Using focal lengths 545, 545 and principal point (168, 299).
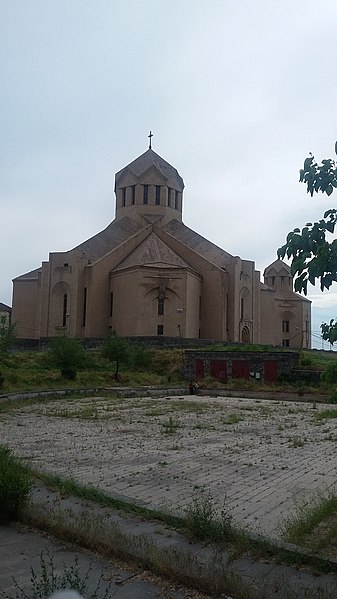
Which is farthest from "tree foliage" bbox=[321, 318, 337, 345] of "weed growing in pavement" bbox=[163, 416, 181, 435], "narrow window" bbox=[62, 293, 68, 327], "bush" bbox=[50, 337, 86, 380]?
"narrow window" bbox=[62, 293, 68, 327]

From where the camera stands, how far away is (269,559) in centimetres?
413

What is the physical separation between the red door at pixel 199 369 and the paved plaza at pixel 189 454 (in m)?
12.7

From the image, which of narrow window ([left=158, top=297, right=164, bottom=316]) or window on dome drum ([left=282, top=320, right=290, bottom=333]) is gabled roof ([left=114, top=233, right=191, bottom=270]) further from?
window on dome drum ([left=282, top=320, right=290, bottom=333])

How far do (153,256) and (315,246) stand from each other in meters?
36.5

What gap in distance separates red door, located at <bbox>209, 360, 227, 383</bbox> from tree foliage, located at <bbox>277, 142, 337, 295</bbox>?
2492cm

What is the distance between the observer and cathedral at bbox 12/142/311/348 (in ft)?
126

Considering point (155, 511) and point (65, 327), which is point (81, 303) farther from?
point (155, 511)

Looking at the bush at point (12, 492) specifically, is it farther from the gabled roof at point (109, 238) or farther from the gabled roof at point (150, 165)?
the gabled roof at point (150, 165)

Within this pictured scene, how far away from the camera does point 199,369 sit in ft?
Result: 95.4

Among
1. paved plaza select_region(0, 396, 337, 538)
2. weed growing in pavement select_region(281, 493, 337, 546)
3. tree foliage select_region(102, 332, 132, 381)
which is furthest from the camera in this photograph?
tree foliage select_region(102, 332, 132, 381)

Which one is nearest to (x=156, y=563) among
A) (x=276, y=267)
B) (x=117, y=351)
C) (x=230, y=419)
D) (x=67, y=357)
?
(x=230, y=419)

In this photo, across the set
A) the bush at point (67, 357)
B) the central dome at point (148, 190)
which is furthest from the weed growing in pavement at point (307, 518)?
the central dome at point (148, 190)

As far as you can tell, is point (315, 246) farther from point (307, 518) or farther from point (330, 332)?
point (307, 518)

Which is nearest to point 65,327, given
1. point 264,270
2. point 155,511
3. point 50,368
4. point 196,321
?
point 196,321
